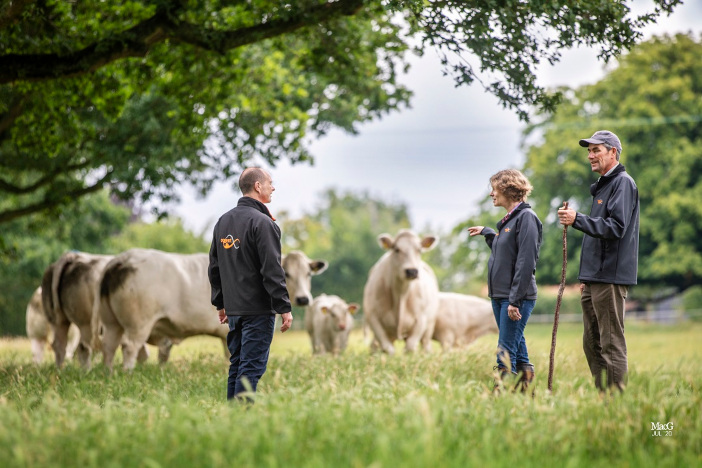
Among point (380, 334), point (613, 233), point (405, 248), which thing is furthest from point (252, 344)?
point (380, 334)

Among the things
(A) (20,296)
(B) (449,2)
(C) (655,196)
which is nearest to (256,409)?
(B) (449,2)

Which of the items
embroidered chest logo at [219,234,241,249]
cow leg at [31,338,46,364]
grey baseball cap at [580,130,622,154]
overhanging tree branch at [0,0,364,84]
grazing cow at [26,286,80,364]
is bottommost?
cow leg at [31,338,46,364]

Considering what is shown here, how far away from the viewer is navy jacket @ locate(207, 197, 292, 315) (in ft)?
21.5

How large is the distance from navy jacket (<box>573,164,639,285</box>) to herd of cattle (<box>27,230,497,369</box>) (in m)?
5.59

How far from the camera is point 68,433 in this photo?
15.0ft

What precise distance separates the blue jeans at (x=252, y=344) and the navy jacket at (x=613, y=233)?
268 centimetres

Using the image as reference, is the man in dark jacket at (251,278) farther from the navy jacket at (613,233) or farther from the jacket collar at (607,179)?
the jacket collar at (607,179)

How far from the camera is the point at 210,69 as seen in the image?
41.1 ft

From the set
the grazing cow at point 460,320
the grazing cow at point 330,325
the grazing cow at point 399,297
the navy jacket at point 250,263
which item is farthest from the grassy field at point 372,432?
the grazing cow at point 330,325

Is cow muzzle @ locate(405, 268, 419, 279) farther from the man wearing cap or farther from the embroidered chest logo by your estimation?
the embroidered chest logo

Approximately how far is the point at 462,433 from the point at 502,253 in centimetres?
266

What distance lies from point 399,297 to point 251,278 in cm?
656

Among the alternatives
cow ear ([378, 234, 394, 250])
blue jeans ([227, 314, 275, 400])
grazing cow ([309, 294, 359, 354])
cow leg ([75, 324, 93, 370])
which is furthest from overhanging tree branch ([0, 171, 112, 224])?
blue jeans ([227, 314, 275, 400])

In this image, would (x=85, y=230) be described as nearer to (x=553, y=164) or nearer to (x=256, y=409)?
(x=553, y=164)
